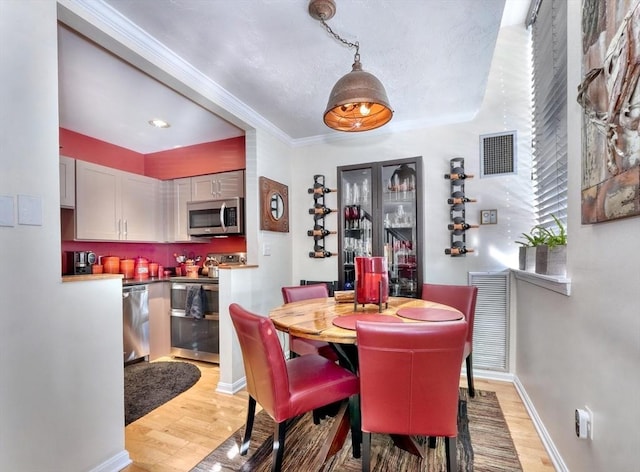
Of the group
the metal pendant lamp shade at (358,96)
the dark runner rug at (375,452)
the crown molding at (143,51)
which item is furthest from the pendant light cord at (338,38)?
the dark runner rug at (375,452)

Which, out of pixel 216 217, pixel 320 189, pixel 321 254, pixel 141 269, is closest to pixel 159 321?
pixel 141 269

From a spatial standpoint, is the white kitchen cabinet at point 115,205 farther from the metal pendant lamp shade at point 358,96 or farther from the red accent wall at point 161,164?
the metal pendant lamp shade at point 358,96

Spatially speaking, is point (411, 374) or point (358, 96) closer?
point (411, 374)

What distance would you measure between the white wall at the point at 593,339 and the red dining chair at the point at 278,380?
1.01 meters

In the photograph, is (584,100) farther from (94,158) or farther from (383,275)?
(94,158)

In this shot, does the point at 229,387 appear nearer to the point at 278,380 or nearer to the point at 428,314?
the point at 278,380

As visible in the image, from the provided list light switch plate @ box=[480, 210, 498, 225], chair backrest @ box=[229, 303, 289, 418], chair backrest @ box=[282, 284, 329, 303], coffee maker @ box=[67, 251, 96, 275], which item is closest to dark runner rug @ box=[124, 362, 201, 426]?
coffee maker @ box=[67, 251, 96, 275]

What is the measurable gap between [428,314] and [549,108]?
1.80 metres

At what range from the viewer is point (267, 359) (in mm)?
1389

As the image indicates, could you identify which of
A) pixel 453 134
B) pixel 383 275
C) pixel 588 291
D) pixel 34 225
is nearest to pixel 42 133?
pixel 34 225

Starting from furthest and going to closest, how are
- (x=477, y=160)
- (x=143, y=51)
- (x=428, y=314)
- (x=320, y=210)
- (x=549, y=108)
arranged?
→ (x=320, y=210), (x=477, y=160), (x=549, y=108), (x=143, y=51), (x=428, y=314)

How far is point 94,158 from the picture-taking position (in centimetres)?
347

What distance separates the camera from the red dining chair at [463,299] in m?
2.28

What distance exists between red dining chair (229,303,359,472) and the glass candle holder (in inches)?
18.1
